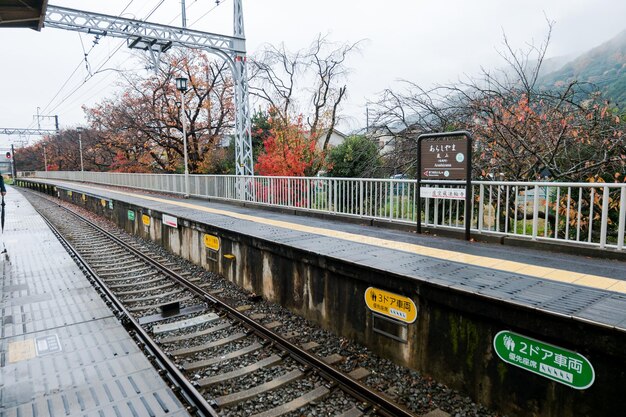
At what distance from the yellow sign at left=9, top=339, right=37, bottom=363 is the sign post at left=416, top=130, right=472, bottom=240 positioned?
6.45m

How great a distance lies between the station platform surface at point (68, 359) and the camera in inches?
146

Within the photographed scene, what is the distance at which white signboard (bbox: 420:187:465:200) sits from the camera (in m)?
7.25

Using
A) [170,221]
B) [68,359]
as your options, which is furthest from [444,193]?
[170,221]

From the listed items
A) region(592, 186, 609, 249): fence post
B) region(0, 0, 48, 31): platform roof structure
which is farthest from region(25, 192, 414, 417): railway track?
region(0, 0, 48, 31): platform roof structure

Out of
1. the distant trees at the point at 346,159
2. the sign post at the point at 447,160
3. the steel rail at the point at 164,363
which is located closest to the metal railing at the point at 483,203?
the sign post at the point at 447,160

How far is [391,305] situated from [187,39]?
50.8ft

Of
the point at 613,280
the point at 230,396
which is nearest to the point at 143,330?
the point at 230,396

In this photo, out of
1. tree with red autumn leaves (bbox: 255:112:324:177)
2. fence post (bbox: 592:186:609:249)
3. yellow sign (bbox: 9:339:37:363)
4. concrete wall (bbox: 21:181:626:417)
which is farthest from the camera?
tree with red autumn leaves (bbox: 255:112:324:177)

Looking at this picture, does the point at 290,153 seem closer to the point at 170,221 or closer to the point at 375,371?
the point at 170,221

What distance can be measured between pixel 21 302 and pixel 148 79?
26072mm

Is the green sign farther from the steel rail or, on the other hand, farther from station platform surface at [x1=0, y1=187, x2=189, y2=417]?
station platform surface at [x1=0, y1=187, x2=189, y2=417]

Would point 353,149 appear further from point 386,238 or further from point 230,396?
point 230,396

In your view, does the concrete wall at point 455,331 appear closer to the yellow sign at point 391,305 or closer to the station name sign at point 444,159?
the yellow sign at point 391,305

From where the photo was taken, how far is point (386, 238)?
7.77 metres
